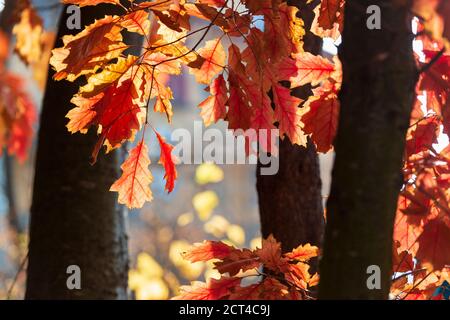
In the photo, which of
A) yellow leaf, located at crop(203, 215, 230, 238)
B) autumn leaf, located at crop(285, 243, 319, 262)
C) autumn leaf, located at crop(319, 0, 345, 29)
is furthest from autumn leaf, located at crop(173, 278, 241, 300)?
yellow leaf, located at crop(203, 215, 230, 238)

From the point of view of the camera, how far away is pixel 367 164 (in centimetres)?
112

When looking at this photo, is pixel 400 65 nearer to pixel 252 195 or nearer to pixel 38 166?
pixel 38 166

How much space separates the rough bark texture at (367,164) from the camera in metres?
1.13

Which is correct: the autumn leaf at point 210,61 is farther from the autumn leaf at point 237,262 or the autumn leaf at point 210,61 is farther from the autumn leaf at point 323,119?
the autumn leaf at point 237,262

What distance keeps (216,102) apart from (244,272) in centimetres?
44

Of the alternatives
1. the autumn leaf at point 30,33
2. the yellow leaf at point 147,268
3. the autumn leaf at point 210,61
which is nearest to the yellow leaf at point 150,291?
the yellow leaf at point 147,268

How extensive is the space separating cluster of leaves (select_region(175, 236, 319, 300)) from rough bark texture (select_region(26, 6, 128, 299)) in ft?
3.32

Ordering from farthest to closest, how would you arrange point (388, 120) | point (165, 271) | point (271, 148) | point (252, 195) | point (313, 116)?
1. point (252, 195)
2. point (165, 271)
3. point (271, 148)
4. point (313, 116)
5. point (388, 120)

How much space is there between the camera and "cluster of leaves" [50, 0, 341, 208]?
4.97 feet

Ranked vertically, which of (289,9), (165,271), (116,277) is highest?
(289,9)

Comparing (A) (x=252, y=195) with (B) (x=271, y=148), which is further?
(A) (x=252, y=195)
